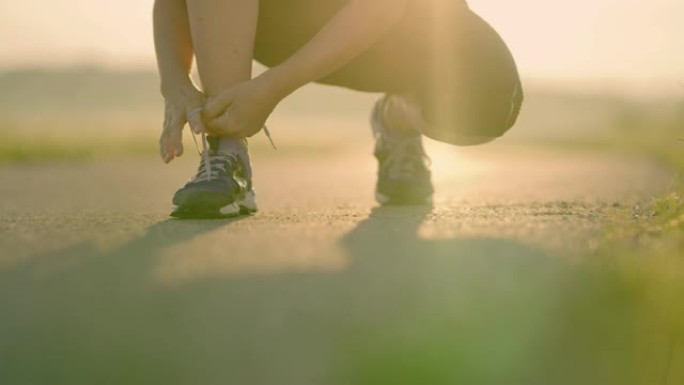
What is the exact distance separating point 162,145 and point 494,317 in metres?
1.41

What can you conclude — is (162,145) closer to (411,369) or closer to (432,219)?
(432,219)

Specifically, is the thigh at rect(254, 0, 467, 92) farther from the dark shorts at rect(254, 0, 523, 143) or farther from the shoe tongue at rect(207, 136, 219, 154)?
the shoe tongue at rect(207, 136, 219, 154)

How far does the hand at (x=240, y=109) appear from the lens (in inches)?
107

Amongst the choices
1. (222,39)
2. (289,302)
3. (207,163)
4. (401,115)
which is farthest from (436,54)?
(289,302)

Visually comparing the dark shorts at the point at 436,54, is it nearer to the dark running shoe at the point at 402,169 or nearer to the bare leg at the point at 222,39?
the dark running shoe at the point at 402,169

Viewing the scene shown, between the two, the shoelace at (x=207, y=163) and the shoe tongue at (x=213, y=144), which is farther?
the shoe tongue at (x=213, y=144)

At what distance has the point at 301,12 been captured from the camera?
3.27 m

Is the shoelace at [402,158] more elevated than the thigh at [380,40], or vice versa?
the thigh at [380,40]

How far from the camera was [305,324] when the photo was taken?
5.43 ft

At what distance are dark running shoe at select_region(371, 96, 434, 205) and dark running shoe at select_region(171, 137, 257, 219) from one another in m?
0.73

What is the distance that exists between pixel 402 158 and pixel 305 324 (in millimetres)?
1940

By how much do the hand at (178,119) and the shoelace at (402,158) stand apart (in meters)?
0.86

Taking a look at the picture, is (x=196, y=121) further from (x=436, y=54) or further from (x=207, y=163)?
(x=436, y=54)

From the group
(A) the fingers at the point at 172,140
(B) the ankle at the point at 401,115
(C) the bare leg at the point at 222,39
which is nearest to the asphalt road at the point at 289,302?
(A) the fingers at the point at 172,140
